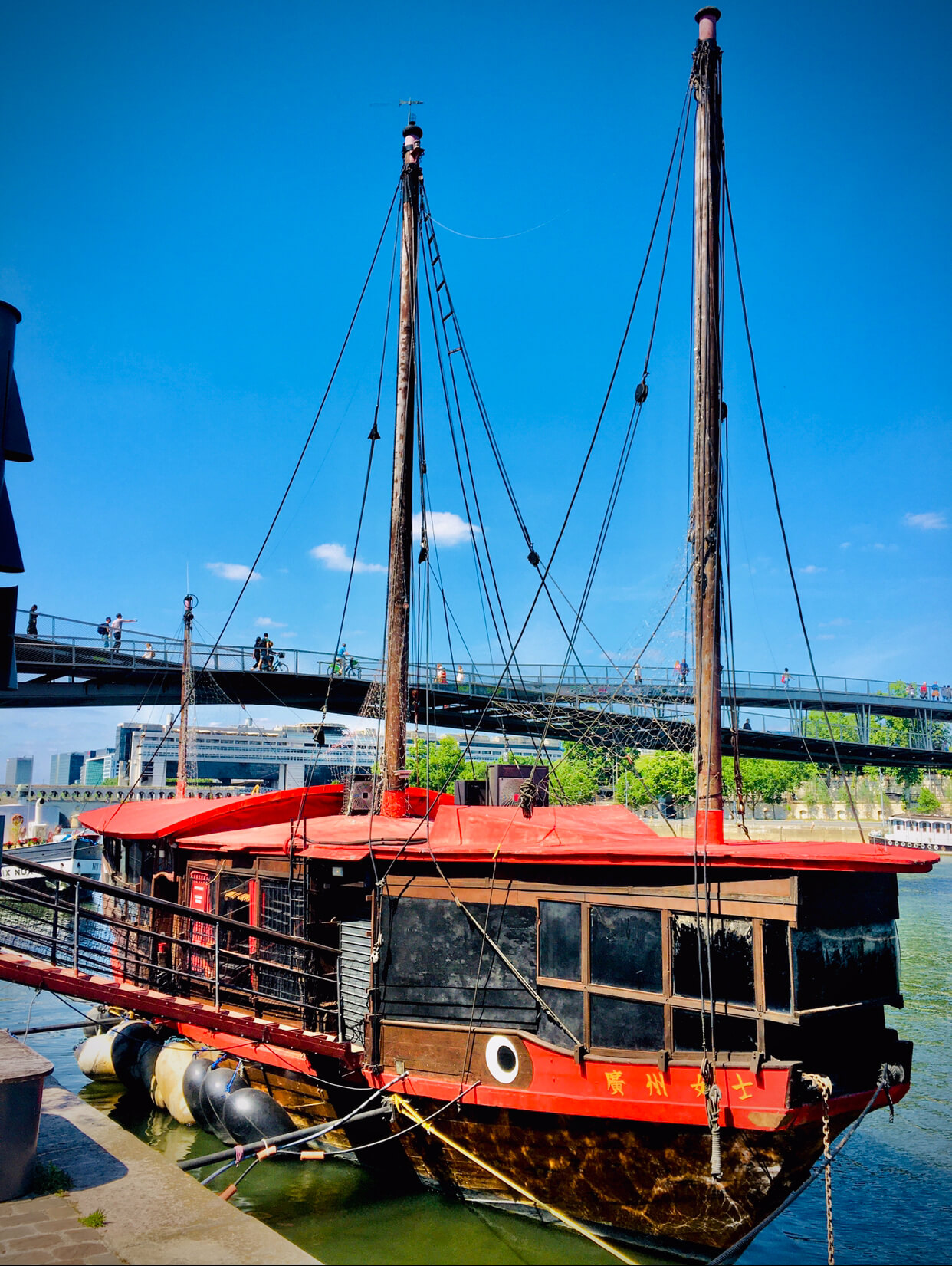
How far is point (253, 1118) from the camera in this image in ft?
38.4

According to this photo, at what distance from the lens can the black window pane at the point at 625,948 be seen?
30.1 ft

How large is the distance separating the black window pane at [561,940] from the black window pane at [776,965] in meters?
1.98

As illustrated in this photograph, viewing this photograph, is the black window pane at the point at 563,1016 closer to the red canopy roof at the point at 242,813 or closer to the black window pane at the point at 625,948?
the black window pane at the point at 625,948

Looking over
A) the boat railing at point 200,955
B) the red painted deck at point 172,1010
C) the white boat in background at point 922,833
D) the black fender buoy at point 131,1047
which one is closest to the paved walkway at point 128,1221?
the red painted deck at point 172,1010

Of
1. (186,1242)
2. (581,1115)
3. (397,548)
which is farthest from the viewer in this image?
(397,548)

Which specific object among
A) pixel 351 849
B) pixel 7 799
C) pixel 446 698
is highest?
pixel 446 698

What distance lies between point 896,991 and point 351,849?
254 inches

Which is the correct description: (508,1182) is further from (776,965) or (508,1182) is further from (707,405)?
(707,405)

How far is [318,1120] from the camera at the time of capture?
1238 centimetres

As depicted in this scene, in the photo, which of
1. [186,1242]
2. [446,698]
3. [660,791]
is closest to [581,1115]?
[186,1242]

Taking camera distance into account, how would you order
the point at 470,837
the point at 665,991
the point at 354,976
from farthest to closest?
the point at 354,976, the point at 470,837, the point at 665,991

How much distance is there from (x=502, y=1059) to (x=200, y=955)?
702 centimetres

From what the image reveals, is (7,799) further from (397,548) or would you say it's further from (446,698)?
(397,548)

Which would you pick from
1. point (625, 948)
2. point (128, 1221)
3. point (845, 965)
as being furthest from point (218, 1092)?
point (845, 965)
